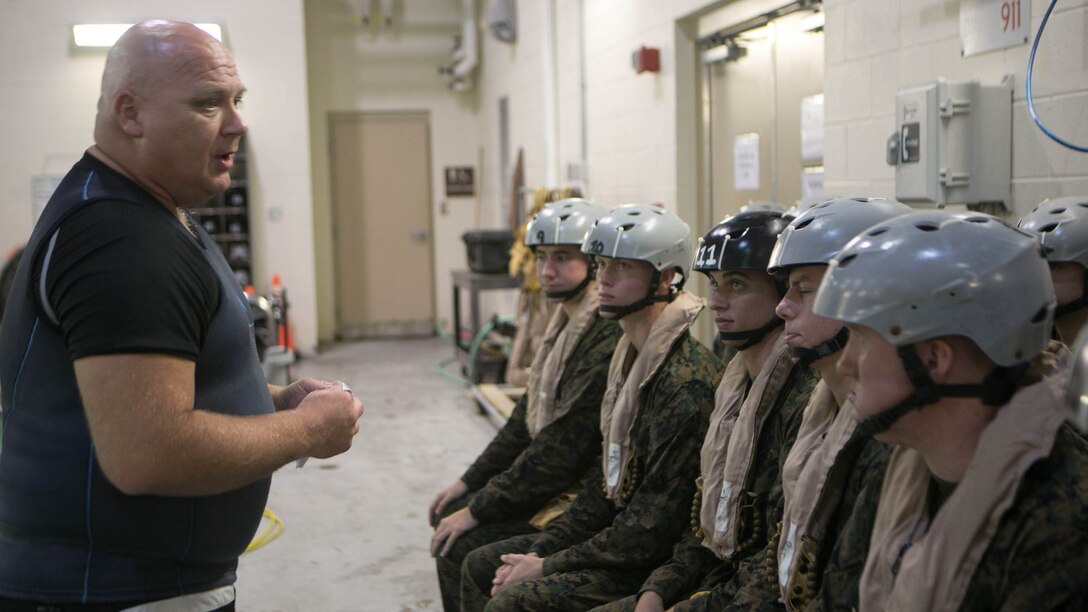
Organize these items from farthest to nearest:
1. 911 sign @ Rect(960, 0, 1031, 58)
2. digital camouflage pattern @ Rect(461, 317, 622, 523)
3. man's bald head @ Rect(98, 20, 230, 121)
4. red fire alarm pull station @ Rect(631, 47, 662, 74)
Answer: red fire alarm pull station @ Rect(631, 47, 662, 74)
digital camouflage pattern @ Rect(461, 317, 622, 523)
911 sign @ Rect(960, 0, 1031, 58)
man's bald head @ Rect(98, 20, 230, 121)

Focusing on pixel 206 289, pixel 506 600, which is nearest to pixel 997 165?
pixel 506 600

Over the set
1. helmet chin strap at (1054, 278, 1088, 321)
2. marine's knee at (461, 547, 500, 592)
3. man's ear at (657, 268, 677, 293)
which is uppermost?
man's ear at (657, 268, 677, 293)

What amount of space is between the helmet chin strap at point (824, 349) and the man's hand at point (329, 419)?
0.85 meters

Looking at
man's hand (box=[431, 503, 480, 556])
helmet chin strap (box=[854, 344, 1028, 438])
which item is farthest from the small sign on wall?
helmet chin strap (box=[854, 344, 1028, 438])

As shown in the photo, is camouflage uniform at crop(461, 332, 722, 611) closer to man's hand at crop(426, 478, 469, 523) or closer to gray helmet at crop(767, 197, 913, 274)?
gray helmet at crop(767, 197, 913, 274)

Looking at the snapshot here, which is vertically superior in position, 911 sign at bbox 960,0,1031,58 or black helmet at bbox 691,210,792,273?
911 sign at bbox 960,0,1031,58

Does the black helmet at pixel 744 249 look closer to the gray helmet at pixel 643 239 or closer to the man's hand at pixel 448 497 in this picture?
the gray helmet at pixel 643 239

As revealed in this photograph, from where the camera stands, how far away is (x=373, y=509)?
4.91 metres

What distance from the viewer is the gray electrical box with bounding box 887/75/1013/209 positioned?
9.46ft

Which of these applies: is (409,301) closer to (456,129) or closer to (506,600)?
(456,129)

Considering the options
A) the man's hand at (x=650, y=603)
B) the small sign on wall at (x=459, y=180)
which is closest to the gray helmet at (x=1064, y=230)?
the man's hand at (x=650, y=603)

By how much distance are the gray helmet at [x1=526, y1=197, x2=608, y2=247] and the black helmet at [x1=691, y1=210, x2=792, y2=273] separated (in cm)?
113

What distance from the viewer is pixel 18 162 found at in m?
9.02

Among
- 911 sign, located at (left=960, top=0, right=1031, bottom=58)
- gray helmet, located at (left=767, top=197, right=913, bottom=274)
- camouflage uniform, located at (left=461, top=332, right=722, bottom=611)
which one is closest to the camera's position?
gray helmet, located at (left=767, top=197, right=913, bottom=274)
